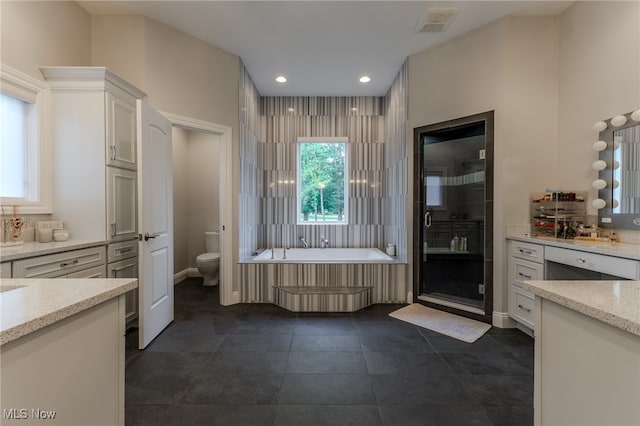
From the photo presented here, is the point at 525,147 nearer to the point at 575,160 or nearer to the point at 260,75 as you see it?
the point at 575,160

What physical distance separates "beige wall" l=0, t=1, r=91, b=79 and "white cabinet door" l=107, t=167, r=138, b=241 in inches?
36.6

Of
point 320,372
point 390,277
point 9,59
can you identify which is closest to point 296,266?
point 390,277

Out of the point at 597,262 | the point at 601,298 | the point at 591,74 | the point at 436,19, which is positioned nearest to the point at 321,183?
the point at 436,19

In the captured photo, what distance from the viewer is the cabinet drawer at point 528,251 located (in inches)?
92.3

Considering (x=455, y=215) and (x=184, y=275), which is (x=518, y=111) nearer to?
(x=455, y=215)

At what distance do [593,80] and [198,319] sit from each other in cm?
424

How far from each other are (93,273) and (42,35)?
1.94 meters

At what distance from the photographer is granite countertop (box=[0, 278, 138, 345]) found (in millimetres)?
630

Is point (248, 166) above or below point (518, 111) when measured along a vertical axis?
below

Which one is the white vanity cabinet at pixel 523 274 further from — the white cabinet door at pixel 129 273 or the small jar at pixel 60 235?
the small jar at pixel 60 235

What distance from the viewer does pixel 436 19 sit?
8.66ft

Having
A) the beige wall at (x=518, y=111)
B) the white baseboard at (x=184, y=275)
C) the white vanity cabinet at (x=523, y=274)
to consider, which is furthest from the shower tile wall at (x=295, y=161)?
the white vanity cabinet at (x=523, y=274)

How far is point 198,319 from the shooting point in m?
2.86

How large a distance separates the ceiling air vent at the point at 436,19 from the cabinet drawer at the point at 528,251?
2189mm
